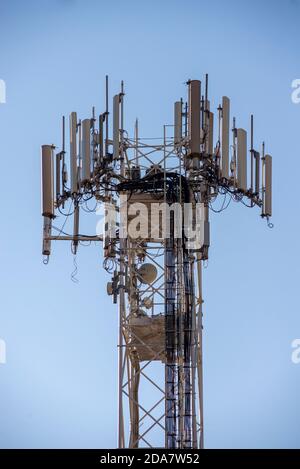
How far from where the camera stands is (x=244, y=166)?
7206 centimetres

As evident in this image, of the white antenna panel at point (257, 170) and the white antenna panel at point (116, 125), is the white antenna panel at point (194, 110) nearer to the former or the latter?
the white antenna panel at point (116, 125)

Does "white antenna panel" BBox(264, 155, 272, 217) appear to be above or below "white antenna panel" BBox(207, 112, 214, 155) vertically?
below

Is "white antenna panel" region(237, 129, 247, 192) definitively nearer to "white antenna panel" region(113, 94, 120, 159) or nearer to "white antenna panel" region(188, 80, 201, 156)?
"white antenna panel" region(188, 80, 201, 156)

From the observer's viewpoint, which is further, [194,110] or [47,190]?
[47,190]

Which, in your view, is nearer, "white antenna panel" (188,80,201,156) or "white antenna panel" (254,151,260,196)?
"white antenna panel" (188,80,201,156)

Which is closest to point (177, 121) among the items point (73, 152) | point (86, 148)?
point (86, 148)

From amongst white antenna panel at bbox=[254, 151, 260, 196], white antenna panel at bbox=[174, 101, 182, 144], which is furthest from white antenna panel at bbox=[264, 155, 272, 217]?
white antenna panel at bbox=[174, 101, 182, 144]

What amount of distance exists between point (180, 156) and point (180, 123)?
118cm

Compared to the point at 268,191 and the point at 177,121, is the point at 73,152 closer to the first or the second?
the point at 177,121

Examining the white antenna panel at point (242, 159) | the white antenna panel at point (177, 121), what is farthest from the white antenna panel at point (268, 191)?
the white antenna panel at point (177, 121)

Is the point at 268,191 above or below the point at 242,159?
below

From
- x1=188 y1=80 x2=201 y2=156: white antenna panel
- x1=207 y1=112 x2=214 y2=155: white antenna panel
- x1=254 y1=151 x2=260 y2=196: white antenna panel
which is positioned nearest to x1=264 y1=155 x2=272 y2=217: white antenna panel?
x1=254 y1=151 x2=260 y2=196: white antenna panel
